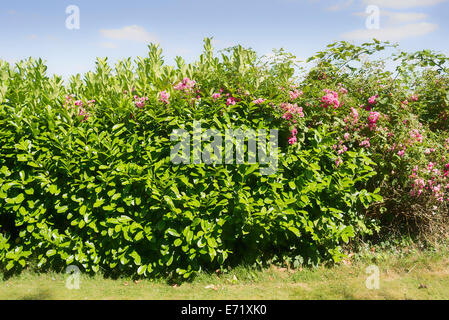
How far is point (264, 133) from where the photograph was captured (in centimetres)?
436

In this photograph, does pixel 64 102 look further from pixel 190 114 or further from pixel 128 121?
pixel 190 114

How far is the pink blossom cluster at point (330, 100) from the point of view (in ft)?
15.3

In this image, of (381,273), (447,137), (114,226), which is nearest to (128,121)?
(114,226)

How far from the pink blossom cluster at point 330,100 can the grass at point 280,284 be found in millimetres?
2047

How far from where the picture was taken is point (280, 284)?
434cm

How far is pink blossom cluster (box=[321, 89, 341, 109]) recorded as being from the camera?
4.65 meters

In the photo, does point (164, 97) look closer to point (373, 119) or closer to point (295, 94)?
point (295, 94)

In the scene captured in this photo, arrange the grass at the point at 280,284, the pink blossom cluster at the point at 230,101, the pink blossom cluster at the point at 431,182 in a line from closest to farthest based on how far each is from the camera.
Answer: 1. the grass at the point at 280,284
2. the pink blossom cluster at the point at 230,101
3. the pink blossom cluster at the point at 431,182

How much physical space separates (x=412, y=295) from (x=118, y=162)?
144 inches

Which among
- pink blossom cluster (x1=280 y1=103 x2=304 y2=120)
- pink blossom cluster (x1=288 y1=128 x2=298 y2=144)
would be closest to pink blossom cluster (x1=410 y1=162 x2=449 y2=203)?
pink blossom cluster (x1=288 y1=128 x2=298 y2=144)

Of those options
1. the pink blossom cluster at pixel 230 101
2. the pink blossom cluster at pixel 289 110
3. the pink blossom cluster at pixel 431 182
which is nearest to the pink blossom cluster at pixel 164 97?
the pink blossom cluster at pixel 230 101

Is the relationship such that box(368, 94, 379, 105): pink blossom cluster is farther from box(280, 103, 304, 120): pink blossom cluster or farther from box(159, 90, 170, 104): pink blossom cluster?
box(159, 90, 170, 104): pink blossom cluster

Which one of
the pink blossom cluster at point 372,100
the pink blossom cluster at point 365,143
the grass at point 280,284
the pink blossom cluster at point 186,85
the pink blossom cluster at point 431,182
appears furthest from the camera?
the pink blossom cluster at point 372,100

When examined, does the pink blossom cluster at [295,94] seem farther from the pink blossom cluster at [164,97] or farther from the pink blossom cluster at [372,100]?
the pink blossom cluster at [164,97]
